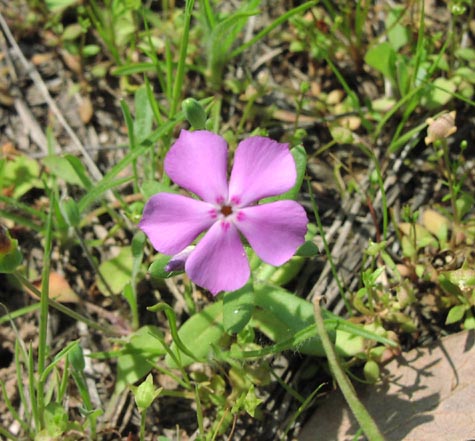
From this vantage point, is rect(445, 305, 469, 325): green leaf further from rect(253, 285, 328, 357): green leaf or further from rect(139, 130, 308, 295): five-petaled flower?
rect(139, 130, 308, 295): five-petaled flower

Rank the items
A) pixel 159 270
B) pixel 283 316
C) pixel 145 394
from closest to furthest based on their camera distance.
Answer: pixel 145 394, pixel 159 270, pixel 283 316

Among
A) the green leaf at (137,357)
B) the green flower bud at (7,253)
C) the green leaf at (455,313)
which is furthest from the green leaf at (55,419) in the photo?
the green leaf at (455,313)

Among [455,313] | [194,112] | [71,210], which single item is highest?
[194,112]

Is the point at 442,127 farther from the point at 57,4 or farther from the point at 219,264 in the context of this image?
the point at 57,4

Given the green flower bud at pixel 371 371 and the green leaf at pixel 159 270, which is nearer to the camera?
the green leaf at pixel 159 270

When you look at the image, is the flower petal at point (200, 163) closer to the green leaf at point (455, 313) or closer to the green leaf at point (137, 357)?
the green leaf at point (137, 357)

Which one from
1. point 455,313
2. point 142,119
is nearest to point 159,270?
point 142,119
